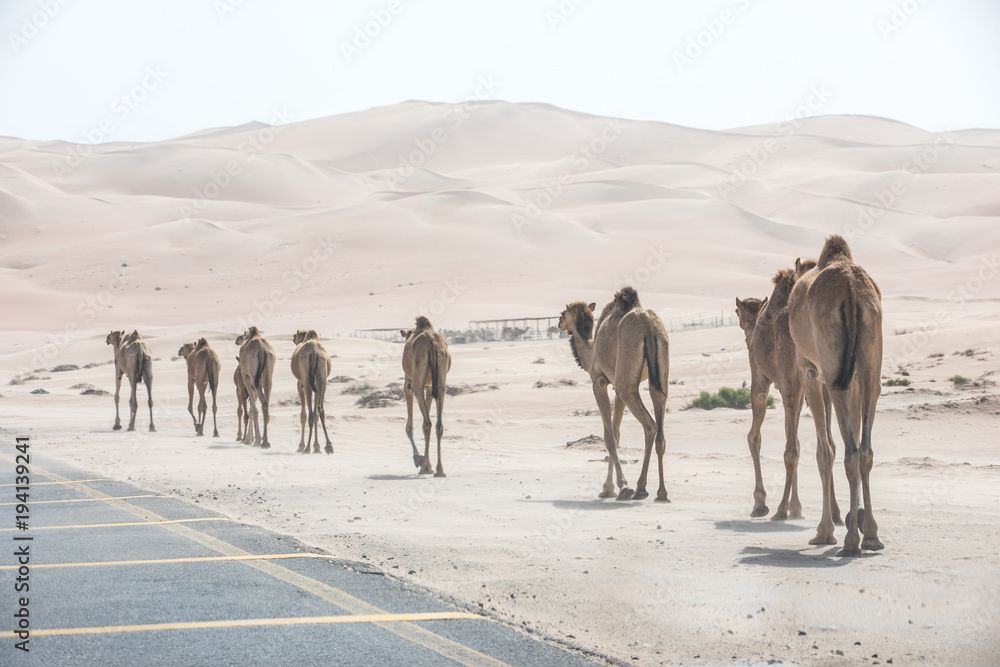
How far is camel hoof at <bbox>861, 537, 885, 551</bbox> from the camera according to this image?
27.5 feet

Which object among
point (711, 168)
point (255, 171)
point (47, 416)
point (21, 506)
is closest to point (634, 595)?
point (21, 506)

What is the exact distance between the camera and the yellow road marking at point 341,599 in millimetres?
5879

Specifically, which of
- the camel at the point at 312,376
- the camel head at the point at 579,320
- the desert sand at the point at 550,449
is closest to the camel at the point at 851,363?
the desert sand at the point at 550,449

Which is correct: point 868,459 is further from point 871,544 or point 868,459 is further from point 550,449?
point 550,449

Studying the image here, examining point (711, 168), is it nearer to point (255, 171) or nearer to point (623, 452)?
point (255, 171)

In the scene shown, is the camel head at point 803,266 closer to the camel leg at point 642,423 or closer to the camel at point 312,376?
the camel leg at point 642,423

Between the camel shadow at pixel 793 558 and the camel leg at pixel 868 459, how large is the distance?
0.14m

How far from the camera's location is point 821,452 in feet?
30.5

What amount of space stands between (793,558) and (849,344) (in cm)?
170

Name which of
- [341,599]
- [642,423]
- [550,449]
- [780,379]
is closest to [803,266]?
[780,379]

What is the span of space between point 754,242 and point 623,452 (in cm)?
11116

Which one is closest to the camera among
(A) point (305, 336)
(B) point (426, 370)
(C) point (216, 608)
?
(C) point (216, 608)

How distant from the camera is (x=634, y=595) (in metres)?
7.30

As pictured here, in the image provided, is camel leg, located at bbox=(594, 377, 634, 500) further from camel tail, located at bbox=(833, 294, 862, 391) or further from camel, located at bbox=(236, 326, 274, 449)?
camel, located at bbox=(236, 326, 274, 449)
